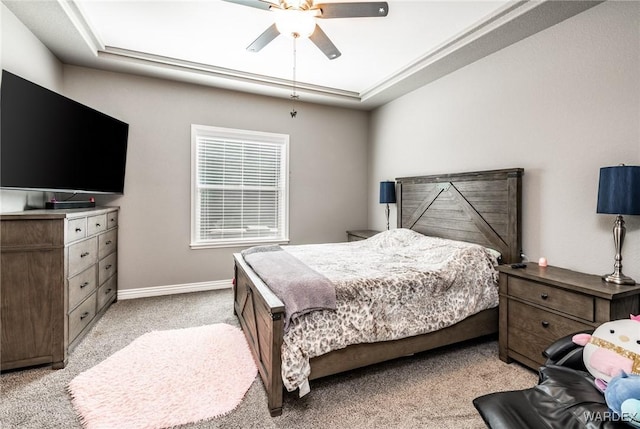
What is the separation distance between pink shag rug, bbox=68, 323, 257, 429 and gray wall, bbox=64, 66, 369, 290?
4.64 feet

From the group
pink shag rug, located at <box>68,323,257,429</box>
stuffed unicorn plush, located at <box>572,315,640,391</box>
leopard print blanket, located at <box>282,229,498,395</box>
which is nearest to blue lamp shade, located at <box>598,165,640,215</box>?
Answer: stuffed unicorn plush, located at <box>572,315,640,391</box>

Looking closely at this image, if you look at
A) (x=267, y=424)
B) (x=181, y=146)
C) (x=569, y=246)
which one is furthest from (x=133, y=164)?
(x=569, y=246)

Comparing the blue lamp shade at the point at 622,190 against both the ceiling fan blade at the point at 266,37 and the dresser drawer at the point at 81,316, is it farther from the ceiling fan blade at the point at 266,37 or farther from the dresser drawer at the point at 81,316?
the dresser drawer at the point at 81,316

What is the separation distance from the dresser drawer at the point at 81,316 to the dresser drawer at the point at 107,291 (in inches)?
7.4

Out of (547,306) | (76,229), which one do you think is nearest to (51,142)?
(76,229)

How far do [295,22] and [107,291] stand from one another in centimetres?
331

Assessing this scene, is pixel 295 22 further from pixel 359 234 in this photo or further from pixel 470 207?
pixel 359 234

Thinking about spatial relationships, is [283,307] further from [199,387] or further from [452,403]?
[452,403]

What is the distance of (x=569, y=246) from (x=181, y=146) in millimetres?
4275

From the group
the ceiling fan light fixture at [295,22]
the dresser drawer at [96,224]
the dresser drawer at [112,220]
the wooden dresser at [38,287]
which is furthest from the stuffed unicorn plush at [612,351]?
the dresser drawer at [112,220]

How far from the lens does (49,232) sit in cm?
212

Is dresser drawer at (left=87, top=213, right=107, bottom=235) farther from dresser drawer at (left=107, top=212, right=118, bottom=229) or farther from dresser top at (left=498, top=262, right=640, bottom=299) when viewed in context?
dresser top at (left=498, top=262, right=640, bottom=299)

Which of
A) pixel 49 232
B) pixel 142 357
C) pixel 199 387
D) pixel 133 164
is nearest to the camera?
pixel 199 387

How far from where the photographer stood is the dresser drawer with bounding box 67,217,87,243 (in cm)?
226
